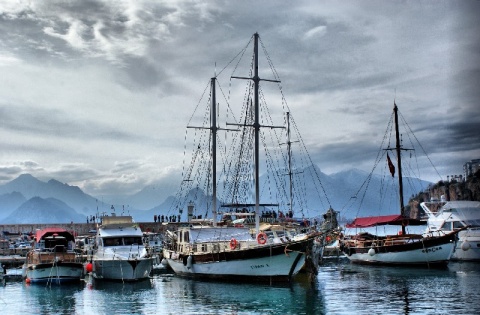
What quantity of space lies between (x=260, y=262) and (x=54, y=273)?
15.8 metres

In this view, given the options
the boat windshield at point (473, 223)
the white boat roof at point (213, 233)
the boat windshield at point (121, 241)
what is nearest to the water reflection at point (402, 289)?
the boat windshield at point (473, 223)

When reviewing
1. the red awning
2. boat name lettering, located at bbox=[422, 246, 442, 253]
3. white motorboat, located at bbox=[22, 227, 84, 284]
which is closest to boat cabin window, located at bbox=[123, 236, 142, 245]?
white motorboat, located at bbox=[22, 227, 84, 284]

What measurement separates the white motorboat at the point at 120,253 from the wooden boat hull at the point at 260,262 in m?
5.05

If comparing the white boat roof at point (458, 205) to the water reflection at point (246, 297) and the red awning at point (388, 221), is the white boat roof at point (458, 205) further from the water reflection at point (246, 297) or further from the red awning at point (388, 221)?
the water reflection at point (246, 297)

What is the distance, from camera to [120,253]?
44.0 meters

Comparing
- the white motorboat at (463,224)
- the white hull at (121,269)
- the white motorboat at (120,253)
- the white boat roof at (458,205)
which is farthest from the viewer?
the white boat roof at (458,205)

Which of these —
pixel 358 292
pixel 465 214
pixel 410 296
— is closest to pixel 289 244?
pixel 358 292

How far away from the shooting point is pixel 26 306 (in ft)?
109

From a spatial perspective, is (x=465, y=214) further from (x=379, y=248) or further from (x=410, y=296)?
(x=410, y=296)

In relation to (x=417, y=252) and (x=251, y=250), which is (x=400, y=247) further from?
(x=251, y=250)

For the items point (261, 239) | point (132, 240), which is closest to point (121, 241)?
point (132, 240)

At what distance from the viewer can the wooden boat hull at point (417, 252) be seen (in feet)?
168

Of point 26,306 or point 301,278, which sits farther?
point 301,278

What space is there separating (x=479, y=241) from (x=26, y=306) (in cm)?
4382
